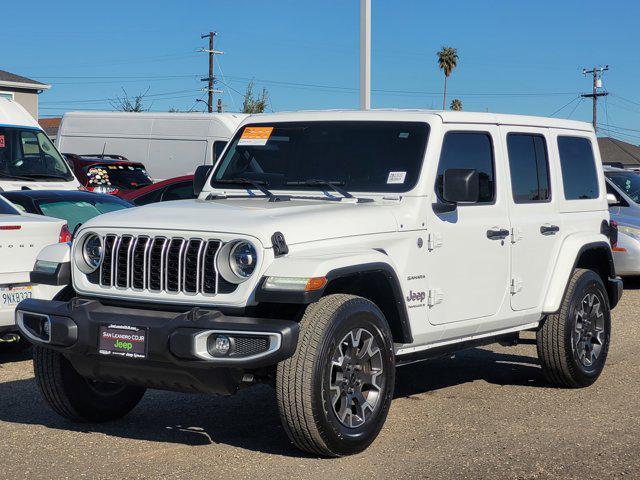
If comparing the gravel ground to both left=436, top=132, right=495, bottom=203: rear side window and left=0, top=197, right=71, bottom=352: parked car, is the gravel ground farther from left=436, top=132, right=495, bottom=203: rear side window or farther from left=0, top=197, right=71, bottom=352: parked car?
left=436, top=132, right=495, bottom=203: rear side window

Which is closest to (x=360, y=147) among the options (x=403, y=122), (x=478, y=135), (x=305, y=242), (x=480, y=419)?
(x=403, y=122)

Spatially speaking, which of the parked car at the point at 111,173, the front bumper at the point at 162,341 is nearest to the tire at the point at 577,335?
the front bumper at the point at 162,341

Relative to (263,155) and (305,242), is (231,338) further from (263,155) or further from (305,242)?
(263,155)

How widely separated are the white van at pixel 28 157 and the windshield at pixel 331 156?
8.94 m

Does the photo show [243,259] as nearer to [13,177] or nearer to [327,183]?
[327,183]

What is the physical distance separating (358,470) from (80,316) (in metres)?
1.71

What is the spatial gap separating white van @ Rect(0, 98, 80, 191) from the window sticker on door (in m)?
9.90

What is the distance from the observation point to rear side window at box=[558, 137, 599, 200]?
8258 millimetres

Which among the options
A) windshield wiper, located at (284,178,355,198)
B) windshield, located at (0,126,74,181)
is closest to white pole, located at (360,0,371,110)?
windshield, located at (0,126,74,181)

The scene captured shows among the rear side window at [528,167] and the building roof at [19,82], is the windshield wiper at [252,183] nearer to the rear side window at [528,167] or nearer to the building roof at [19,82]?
the rear side window at [528,167]

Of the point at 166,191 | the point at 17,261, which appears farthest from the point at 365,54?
the point at 17,261

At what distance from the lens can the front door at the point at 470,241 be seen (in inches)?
265

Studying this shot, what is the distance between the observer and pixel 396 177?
678 centimetres

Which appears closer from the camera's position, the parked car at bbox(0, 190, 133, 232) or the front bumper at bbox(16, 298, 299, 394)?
the front bumper at bbox(16, 298, 299, 394)
